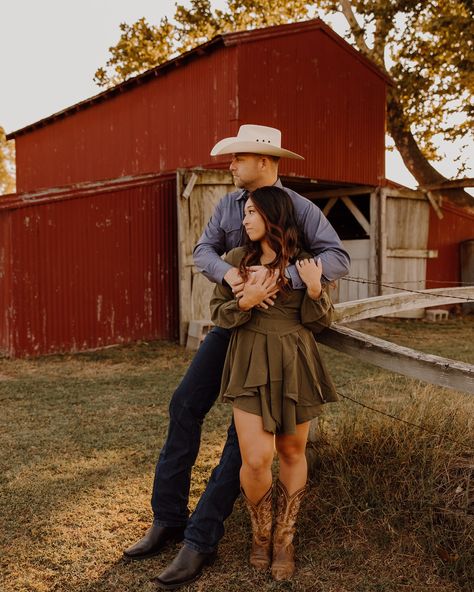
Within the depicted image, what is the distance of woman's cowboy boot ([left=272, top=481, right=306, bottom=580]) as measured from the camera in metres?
3.04

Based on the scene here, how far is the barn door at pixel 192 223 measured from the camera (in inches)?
425

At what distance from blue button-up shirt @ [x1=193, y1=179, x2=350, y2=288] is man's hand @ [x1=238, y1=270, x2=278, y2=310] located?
0.37ft

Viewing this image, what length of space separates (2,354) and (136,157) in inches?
268

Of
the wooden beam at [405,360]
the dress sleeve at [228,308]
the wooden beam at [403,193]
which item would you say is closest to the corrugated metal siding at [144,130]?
the wooden beam at [403,193]

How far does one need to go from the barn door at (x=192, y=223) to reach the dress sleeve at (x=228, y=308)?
25.2ft

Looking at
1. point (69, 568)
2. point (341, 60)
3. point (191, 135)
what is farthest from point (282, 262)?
point (341, 60)

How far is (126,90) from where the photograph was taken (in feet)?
49.3

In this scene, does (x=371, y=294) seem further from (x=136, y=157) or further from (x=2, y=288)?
(x=2, y=288)

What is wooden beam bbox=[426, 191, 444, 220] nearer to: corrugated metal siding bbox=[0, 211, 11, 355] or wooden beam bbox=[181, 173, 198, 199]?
wooden beam bbox=[181, 173, 198, 199]

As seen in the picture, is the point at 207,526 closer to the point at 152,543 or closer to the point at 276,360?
the point at 152,543

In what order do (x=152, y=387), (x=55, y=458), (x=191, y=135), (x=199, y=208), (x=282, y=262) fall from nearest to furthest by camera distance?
(x=282, y=262) → (x=55, y=458) → (x=152, y=387) → (x=199, y=208) → (x=191, y=135)

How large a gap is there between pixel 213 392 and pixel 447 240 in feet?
47.3

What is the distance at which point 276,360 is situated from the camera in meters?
2.92

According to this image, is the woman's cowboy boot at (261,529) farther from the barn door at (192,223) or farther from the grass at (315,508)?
the barn door at (192,223)
